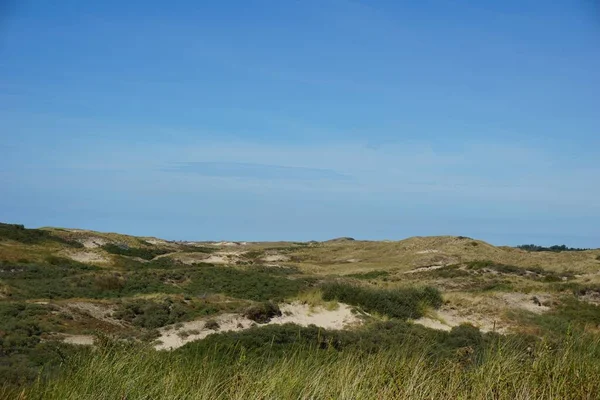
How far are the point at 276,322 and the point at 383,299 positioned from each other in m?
5.97

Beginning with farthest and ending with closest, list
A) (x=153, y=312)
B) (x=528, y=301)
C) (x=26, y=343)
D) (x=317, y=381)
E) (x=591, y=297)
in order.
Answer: (x=591, y=297), (x=528, y=301), (x=153, y=312), (x=26, y=343), (x=317, y=381)

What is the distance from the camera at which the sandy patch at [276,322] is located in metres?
22.7

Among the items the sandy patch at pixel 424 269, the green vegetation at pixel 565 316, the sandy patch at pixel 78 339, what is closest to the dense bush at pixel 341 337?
the sandy patch at pixel 78 339

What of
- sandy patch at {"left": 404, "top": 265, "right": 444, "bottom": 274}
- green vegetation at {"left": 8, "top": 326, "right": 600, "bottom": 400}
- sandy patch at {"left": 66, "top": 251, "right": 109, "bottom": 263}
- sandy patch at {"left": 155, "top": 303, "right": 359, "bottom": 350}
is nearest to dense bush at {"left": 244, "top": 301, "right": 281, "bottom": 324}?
sandy patch at {"left": 155, "top": 303, "right": 359, "bottom": 350}

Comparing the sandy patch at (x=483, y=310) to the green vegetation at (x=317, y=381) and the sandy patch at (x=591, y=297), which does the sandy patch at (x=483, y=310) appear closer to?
the sandy patch at (x=591, y=297)

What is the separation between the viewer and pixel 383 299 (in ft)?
95.3

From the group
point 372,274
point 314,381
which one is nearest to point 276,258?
point 372,274

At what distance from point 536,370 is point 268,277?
36501 millimetres

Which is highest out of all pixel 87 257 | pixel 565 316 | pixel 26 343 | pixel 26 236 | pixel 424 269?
pixel 26 236

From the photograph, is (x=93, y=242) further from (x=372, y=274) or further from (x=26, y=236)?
(x=372, y=274)

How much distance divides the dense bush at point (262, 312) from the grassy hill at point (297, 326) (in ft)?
0.19

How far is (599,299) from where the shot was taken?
123ft

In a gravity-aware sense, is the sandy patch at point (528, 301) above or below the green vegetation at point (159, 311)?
above

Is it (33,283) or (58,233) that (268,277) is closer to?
(33,283)
